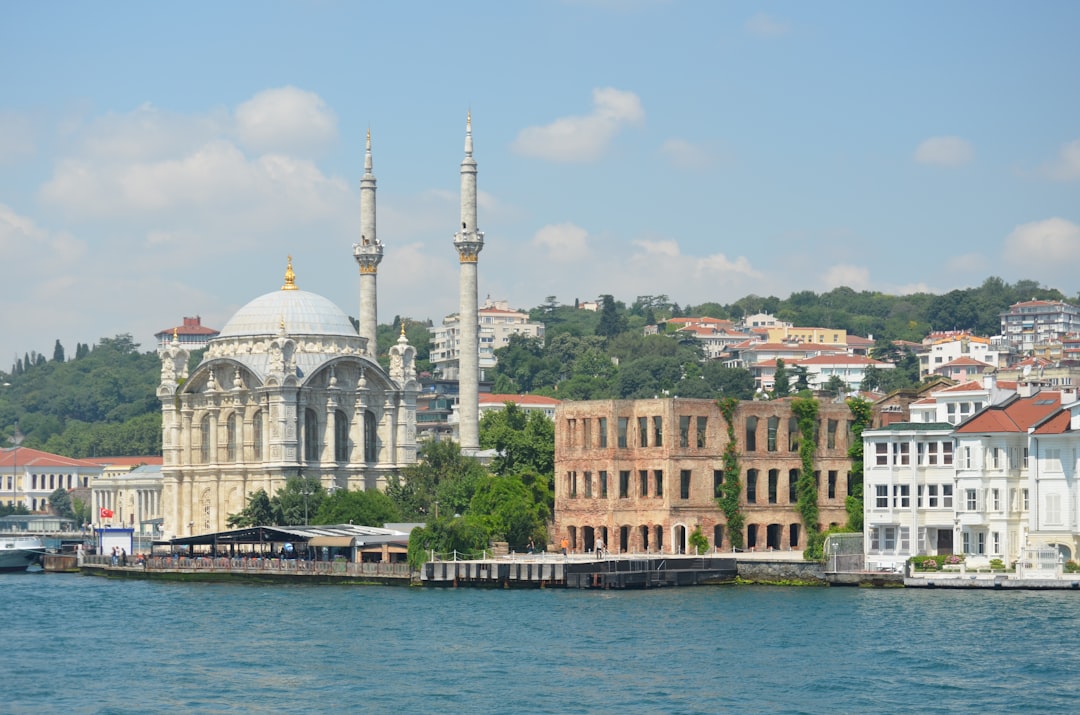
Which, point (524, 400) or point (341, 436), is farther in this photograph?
point (524, 400)

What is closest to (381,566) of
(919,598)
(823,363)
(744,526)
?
(744,526)

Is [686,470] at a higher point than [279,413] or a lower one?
lower

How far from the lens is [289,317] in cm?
10725

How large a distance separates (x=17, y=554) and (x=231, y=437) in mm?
12361

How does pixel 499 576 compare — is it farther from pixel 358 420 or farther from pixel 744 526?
pixel 358 420

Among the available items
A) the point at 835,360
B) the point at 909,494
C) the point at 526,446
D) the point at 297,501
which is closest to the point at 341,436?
the point at 297,501

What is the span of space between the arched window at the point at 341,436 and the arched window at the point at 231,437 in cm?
510

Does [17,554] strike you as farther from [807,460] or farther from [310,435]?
[807,460]

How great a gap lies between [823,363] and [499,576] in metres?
111

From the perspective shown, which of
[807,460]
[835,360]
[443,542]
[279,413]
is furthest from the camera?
[835,360]

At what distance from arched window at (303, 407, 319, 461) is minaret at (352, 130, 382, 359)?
9.79 m

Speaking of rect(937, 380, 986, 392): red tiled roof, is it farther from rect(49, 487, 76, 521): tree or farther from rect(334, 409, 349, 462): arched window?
rect(49, 487, 76, 521): tree

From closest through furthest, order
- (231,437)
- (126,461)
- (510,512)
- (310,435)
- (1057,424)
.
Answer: (1057,424), (510,512), (310,435), (231,437), (126,461)

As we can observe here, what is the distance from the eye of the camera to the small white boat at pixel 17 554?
105562mm
